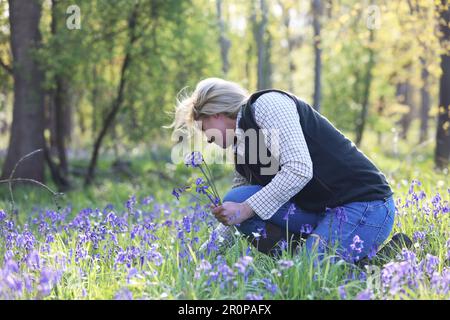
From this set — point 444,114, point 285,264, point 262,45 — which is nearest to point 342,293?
point 285,264

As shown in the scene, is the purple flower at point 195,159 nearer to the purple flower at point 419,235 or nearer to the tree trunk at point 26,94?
the purple flower at point 419,235

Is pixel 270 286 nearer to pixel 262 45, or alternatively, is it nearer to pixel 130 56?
pixel 130 56

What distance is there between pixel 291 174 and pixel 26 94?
21.7ft

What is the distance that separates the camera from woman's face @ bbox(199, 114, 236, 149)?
343cm

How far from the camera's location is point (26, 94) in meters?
8.55

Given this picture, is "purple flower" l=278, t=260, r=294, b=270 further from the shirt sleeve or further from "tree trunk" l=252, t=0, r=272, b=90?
"tree trunk" l=252, t=0, r=272, b=90

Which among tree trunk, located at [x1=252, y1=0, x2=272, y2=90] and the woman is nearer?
the woman

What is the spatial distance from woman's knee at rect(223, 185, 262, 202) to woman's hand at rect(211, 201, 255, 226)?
0.89 feet

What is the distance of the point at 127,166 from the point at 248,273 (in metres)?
9.01

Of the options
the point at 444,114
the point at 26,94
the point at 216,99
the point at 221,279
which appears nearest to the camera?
the point at 221,279

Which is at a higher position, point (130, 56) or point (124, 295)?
point (130, 56)

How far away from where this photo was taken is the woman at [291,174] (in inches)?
123

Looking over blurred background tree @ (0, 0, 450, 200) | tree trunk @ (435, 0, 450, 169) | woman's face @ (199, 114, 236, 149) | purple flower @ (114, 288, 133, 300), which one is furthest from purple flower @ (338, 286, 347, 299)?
tree trunk @ (435, 0, 450, 169)
